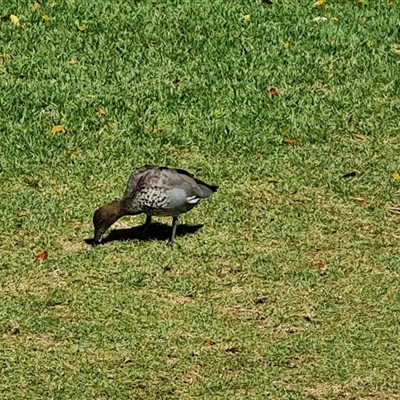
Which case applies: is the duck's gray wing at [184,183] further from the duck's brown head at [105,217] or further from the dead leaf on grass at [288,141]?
the dead leaf on grass at [288,141]

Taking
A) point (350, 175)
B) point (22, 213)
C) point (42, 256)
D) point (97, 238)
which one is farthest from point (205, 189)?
point (350, 175)

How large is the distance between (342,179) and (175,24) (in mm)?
3081

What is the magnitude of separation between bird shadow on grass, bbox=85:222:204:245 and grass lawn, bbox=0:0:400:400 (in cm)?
2

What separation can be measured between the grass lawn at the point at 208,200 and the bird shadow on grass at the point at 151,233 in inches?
0.9

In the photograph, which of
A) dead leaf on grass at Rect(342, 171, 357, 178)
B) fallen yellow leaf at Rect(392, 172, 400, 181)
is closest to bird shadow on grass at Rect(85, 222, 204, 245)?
dead leaf on grass at Rect(342, 171, 357, 178)

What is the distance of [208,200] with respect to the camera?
29.0 ft

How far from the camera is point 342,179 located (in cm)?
928

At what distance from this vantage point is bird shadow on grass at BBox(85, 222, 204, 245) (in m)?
8.26

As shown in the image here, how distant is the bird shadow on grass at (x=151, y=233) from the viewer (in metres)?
8.26

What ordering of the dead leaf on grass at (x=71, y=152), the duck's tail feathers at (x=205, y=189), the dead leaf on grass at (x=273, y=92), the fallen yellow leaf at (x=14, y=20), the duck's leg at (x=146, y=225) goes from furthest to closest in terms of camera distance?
1. the fallen yellow leaf at (x=14, y=20)
2. the dead leaf on grass at (x=273, y=92)
3. the dead leaf on grass at (x=71, y=152)
4. the duck's leg at (x=146, y=225)
5. the duck's tail feathers at (x=205, y=189)

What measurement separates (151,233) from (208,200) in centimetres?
67

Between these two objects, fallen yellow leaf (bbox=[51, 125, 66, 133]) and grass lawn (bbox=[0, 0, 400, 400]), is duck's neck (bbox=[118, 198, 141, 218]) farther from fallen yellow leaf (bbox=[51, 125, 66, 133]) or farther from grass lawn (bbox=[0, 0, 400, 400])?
fallen yellow leaf (bbox=[51, 125, 66, 133])

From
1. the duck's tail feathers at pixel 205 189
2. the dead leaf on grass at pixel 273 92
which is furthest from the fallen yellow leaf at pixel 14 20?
the duck's tail feathers at pixel 205 189

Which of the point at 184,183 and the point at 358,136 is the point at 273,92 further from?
the point at 184,183
